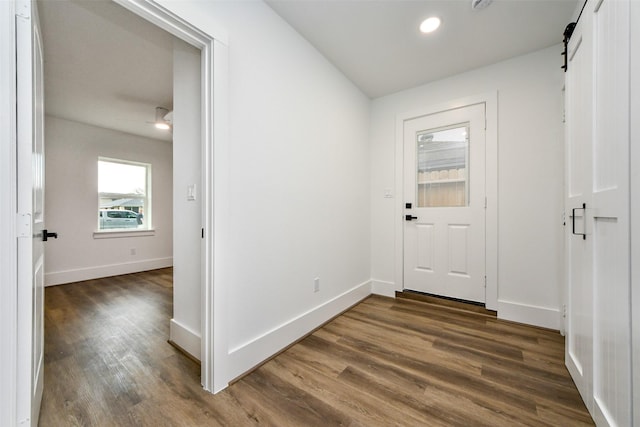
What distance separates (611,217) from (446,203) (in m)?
1.75

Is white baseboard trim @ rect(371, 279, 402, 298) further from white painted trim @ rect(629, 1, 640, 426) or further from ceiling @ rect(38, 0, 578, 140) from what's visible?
ceiling @ rect(38, 0, 578, 140)

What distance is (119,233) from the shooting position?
437 cm

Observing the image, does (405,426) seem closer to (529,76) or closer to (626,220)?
(626,220)

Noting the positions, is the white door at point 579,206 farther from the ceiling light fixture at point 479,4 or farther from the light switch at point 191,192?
the light switch at point 191,192

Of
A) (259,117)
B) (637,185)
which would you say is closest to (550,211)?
(637,185)

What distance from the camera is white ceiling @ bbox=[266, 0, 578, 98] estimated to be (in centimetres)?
182

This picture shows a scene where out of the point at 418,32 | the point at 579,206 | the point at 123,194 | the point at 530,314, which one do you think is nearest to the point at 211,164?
the point at 418,32

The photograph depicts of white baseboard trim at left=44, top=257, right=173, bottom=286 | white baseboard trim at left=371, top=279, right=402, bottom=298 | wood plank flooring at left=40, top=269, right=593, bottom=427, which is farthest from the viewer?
white baseboard trim at left=44, top=257, right=173, bottom=286

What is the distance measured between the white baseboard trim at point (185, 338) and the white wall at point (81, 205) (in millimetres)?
3164

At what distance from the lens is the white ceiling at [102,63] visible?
74.9 inches

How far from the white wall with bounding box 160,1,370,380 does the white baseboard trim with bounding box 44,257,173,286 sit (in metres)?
3.89

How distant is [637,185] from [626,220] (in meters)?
0.16

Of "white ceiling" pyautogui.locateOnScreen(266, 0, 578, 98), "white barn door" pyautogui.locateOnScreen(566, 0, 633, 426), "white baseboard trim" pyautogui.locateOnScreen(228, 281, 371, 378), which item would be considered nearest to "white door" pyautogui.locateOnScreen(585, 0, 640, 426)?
"white barn door" pyautogui.locateOnScreen(566, 0, 633, 426)

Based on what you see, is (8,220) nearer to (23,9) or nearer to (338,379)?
(23,9)
